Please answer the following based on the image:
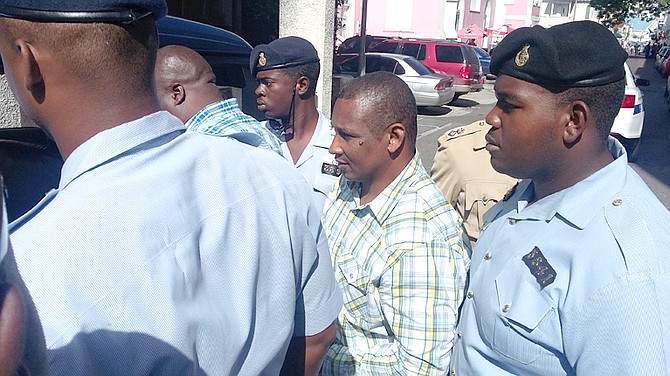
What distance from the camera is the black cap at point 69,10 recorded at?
102 cm

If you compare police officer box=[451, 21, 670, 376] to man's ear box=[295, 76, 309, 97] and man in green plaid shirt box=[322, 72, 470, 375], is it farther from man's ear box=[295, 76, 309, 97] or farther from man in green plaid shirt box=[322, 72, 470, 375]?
man's ear box=[295, 76, 309, 97]

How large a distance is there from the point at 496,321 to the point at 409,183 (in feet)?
2.12

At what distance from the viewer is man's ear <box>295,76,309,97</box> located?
3.43m

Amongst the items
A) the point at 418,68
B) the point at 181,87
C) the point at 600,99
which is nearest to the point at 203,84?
the point at 181,87

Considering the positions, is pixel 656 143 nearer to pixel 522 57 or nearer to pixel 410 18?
pixel 522 57

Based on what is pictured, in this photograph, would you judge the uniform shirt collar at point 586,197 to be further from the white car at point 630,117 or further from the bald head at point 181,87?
the white car at point 630,117

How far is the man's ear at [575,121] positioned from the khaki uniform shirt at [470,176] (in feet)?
3.27

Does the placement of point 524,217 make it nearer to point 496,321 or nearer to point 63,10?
point 496,321

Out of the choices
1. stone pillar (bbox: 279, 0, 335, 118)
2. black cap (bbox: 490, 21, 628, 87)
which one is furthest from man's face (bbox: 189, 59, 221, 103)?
stone pillar (bbox: 279, 0, 335, 118)

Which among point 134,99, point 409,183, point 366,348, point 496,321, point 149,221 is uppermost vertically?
point 134,99

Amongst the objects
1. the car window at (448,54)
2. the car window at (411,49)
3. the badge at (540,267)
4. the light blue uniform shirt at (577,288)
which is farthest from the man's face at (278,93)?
the car window at (411,49)

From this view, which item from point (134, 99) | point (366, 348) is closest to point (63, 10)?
point (134, 99)

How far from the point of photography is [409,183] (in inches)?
82.4

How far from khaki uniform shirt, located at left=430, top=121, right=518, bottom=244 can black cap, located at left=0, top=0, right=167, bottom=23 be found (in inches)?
73.8
